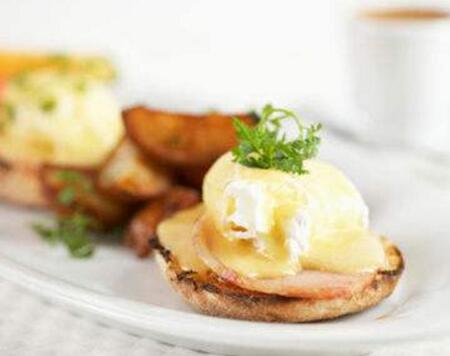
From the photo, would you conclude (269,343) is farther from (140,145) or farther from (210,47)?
(210,47)

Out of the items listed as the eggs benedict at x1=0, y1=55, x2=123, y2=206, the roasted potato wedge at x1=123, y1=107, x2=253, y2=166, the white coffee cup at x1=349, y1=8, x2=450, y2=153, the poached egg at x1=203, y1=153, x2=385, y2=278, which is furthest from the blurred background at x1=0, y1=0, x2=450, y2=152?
the poached egg at x1=203, y1=153, x2=385, y2=278

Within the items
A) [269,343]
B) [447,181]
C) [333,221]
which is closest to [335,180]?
[333,221]

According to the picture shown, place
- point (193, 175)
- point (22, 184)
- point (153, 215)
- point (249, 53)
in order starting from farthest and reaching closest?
1. point (249, 53)
2. point (22, 184)
3. point (193, 175)
4. point (153, 215)

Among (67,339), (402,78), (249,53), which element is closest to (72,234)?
(67,339)

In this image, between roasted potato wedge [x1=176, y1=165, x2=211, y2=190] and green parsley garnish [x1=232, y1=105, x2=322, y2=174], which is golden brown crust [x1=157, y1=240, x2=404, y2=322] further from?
roasted potato wedge [x1=176, y1=165, x2=211, y2=190]

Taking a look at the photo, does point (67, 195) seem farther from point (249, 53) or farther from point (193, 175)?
point (249, 53)

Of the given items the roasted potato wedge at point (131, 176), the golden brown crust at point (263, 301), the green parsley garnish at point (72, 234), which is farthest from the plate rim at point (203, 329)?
the roasted potato wedge at point (131, 176)
